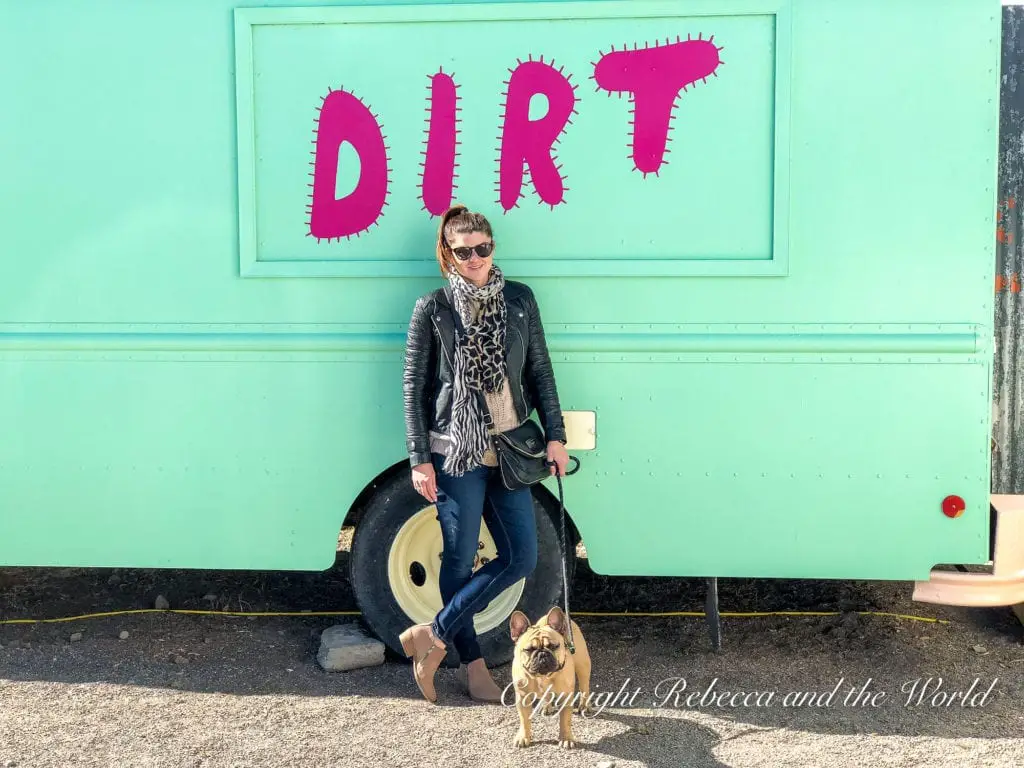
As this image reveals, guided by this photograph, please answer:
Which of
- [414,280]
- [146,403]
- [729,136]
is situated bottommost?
[146,403]

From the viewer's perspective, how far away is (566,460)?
383 centimetres

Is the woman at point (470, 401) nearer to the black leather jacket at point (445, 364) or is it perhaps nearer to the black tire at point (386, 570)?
the black leather jacket at point (445, 364)

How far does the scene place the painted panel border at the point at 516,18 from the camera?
394 centimetres

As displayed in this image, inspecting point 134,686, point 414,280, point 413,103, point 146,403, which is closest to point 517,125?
point 413,103

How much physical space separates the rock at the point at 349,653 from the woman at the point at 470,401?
1.63 feet

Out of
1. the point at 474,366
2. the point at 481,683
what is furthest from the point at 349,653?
the point at 474,366

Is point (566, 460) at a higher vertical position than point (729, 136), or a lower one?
lower

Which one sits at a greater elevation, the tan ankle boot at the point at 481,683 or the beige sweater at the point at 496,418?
the beige sweater at the point at 496,418

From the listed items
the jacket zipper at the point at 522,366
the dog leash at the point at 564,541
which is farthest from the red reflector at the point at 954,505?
the jacket zipper at the point at 522,366

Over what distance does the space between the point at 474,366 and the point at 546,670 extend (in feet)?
3.52

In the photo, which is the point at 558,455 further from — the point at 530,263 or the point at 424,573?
the point at 424,573

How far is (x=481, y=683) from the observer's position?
158 inches

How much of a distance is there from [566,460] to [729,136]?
1357mm

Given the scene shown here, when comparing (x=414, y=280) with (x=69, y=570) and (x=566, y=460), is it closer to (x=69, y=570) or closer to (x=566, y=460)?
(x=566, y=460)
